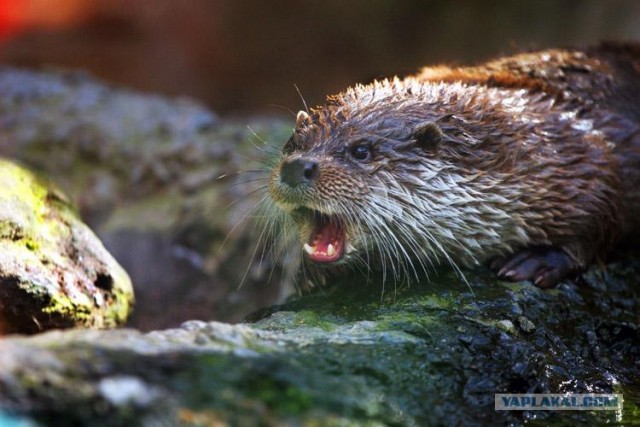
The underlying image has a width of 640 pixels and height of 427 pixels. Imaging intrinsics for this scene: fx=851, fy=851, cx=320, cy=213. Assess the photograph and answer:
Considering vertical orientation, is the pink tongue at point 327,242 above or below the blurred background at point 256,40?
below

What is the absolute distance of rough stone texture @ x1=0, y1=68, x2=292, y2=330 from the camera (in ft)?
16.5

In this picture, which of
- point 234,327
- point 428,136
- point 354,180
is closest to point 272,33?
point 428,136

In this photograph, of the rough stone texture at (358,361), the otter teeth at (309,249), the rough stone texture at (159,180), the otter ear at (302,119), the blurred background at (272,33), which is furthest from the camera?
the blurred background at (272,33)

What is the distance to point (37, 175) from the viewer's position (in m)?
3.86

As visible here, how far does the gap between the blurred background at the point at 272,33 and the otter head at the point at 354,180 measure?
4.62m

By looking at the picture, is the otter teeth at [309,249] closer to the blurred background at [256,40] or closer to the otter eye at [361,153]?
the otter eye at [361,153]

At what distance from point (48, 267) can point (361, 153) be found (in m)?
1.33

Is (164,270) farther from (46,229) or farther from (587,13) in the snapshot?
(587,13)

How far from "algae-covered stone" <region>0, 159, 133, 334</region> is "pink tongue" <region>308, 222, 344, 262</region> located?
937 mm

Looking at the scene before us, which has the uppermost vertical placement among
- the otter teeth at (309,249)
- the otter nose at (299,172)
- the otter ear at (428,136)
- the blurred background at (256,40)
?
the blurred background at (256,40)

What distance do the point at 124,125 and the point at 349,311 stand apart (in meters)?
3.20

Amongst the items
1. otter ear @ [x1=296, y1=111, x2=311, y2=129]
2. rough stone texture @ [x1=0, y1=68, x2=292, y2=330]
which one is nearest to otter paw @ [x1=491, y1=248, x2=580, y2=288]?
otter ear @ [x1=296, y1=111, x2=311, y2=129]

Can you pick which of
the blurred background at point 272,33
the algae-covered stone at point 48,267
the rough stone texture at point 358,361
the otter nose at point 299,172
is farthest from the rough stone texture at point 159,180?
the blurred background at point 272,33

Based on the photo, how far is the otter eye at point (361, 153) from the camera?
3.40 meters
